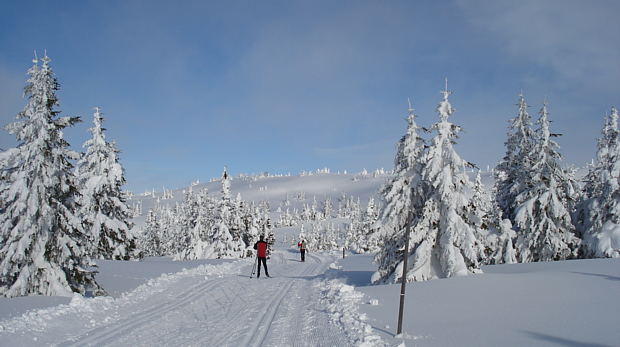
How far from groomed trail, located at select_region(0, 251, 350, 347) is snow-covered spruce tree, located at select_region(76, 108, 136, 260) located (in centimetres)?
1471

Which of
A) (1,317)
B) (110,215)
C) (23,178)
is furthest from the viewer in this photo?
(110,215)

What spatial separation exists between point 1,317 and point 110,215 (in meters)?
20.4

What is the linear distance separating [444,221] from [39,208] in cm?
1485

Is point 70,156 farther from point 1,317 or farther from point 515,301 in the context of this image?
point 515,301

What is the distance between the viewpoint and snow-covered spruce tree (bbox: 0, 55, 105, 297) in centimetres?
1130

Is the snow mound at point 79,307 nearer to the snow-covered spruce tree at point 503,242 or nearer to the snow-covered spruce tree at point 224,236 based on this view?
the snow-covered spruce tree at point 503,242

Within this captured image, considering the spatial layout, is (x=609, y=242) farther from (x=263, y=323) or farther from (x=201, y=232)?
(x=201, y=232)

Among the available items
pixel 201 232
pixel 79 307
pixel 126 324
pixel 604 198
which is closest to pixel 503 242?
pixel 604 198

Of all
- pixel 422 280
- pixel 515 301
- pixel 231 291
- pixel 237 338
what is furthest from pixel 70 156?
pixel 515 301

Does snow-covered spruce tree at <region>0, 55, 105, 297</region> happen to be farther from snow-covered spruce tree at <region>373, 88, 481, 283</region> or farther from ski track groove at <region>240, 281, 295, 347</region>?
snow-covered spruce tree at <region>373, 88, 481, 283</region>

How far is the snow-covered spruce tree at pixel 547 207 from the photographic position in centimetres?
2159

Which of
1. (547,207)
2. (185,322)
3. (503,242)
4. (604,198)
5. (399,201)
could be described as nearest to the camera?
(185,322)

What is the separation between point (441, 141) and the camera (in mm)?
13453

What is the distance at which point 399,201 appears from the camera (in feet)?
49.8
